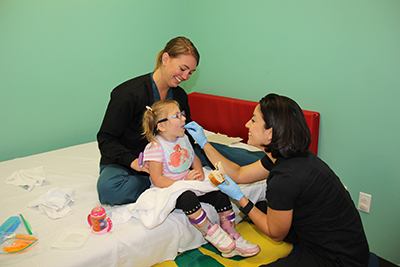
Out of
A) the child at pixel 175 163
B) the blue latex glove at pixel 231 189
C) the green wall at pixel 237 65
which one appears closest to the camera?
the blue latex glove at pixel 231 189

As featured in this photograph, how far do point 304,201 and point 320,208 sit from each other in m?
0.08

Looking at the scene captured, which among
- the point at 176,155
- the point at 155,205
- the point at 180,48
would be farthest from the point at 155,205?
the point at 180,48

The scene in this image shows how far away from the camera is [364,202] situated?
76.9 inches

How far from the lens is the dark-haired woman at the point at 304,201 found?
3.93 ft

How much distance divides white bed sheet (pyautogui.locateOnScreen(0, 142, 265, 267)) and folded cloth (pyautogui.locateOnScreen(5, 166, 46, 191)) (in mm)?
32

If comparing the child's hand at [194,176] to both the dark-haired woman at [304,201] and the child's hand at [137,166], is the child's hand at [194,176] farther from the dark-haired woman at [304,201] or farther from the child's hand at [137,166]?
the dark-haired woman at [304,201]

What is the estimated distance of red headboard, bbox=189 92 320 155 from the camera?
247 cm

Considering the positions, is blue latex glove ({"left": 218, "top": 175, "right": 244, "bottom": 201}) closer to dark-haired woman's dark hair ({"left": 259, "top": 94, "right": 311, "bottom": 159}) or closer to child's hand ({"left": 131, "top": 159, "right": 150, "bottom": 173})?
dark-haired woman's dark hair ({"left": 259, "top": 94, "right": 311, "bottom": 159})

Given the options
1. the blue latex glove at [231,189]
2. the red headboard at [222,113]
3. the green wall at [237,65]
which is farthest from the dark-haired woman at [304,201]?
the red headboard at [222,113]

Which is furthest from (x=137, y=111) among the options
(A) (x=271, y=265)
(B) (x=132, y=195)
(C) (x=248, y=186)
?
(A) (x=271, y=265)

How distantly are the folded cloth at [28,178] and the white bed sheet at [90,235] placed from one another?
0.03m

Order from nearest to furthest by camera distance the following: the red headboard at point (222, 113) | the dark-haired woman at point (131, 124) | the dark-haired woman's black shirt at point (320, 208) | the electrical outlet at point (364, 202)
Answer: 1. the dark-haired woman's black shirt at point (320, 208)
2. the dark-haired woman at point (131, 124)
3. the electrical outlet at point (364, 202)
4. the red headboard at point (222, 113)

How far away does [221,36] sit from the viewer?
8.90 feet

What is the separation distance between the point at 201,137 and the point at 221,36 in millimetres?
1422
